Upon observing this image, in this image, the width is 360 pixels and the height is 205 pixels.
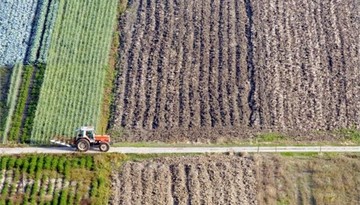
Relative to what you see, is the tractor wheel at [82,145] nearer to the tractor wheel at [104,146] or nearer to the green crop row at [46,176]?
the green crop row at [46,176]

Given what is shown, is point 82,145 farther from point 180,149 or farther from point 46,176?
point 180,149

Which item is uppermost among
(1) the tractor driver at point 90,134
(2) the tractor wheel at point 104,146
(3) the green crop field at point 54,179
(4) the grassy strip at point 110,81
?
(4) the grassy strip at point 110,81

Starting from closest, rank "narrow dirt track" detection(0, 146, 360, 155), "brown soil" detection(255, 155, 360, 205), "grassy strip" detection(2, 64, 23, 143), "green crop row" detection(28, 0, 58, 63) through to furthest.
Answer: "brown soil" detection(255, 155, 360, 205)
"narrow dirt track" detection(0, 146, 360, 155)
"grassy strip" detection(2, 64, 23, 143)
"green crop row" detection(28, 0, 58, 63)

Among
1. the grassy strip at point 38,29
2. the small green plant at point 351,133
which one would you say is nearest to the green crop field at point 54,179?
the grassy strip at point 38,29

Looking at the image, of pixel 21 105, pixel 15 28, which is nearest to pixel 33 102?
pixel 21 105

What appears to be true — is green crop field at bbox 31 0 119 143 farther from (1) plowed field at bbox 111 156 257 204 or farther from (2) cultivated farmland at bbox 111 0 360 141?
(1) plowed field at bbox 111 156 257 204

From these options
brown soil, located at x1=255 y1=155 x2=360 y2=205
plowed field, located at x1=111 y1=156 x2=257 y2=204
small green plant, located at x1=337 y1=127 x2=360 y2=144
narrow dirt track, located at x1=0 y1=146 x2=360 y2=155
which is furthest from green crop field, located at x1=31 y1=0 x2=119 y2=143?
small green plant, located at x1=337 y1=127 x2=360 y2=144

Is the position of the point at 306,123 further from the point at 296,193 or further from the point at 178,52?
the point at 178,52
